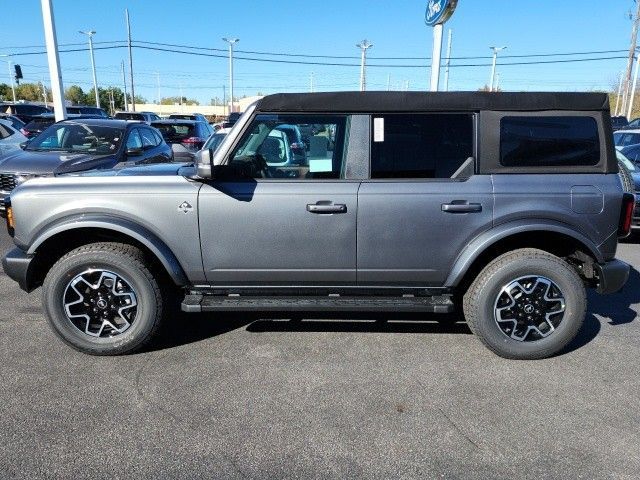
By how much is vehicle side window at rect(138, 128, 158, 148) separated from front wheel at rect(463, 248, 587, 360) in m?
7.19

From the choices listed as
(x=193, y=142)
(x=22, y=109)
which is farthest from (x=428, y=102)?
(x=22, y=109)

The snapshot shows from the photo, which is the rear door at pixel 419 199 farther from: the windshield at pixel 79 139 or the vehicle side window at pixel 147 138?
the vehicle side window at pixel 147 138

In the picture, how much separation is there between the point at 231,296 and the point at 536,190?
7.64 ft

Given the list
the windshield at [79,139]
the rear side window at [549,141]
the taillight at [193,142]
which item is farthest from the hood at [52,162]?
the taillight at [193,142]

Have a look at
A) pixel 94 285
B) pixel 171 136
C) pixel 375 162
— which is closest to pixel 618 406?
pixel 375 162

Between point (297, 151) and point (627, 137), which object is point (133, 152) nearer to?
point (297, 151)

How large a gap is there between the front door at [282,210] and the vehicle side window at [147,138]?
5.97m

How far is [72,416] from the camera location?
107 inches

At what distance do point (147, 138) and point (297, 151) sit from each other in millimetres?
6480

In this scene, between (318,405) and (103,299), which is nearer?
(318,405)

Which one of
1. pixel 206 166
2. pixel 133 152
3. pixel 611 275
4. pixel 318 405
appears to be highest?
pixel 206 166

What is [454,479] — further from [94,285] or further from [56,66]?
[56,66]

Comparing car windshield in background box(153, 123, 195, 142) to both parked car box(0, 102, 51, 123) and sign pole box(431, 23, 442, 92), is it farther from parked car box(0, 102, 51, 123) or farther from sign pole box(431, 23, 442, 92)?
parked car box(0, 102, 51, 123)

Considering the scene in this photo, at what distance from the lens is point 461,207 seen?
10.6 ft
